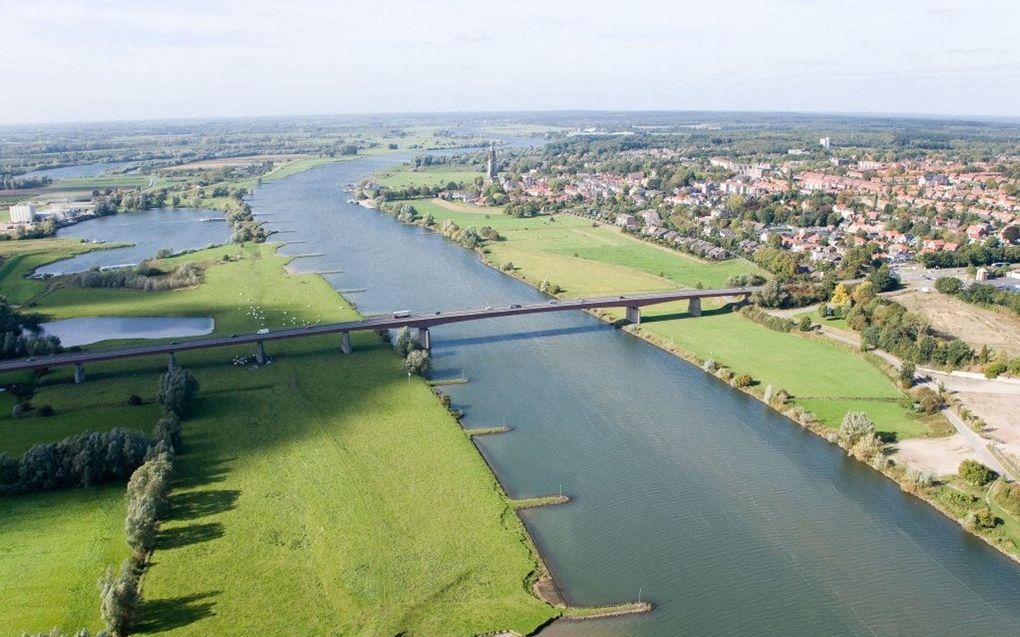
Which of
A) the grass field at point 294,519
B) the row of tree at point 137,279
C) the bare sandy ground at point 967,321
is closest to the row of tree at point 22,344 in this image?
the grass field at point 294,519

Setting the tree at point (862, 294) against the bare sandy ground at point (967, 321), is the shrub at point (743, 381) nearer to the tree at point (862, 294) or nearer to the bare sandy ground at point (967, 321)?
the tree at point (862, 294)

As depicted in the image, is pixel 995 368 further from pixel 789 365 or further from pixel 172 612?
pixel 172 612

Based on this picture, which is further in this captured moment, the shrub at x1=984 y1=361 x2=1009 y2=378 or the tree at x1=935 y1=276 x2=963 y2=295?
the tree at x1=935 y1=276 x2=963 y2=295

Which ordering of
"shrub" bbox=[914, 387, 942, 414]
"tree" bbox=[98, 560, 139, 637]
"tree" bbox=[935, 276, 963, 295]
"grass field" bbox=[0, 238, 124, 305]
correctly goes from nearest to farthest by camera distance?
"tree" bbox=[98, 560, 139, 637] < "shrub" bbox=[914, 387, 942, 414] < "tree" bbox=[935, 276, 963, 295] < "grass field" bbox=[0, 238, 124, 305]

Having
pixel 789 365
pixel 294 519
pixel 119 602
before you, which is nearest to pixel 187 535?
pixel 294 519

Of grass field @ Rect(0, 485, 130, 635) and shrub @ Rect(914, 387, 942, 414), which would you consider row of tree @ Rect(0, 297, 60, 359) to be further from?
shrub @ Rect(914, 387, 942, 414)

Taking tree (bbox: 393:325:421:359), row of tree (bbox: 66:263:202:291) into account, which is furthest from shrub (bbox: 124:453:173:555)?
row of tree (bbox: 66:263:202:291)

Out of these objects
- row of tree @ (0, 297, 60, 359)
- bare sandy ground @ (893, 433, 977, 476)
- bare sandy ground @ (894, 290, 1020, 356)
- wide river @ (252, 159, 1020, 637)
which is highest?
row of tree @ (0, 297, 60, 359)
